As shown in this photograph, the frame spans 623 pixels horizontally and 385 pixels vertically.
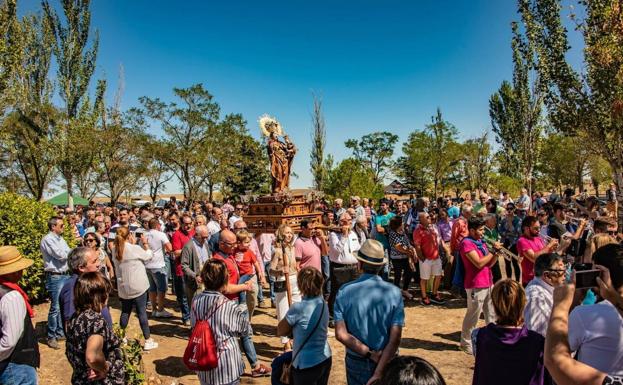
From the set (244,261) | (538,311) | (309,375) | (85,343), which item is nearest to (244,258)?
(244,261)

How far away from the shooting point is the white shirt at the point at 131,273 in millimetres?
5406

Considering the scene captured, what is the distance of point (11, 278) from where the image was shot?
3.04 meters

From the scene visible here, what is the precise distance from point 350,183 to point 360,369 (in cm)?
2432

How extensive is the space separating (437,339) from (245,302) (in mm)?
2952

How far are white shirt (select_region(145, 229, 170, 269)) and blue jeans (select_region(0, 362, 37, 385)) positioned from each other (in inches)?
159

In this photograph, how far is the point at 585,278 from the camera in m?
1.85

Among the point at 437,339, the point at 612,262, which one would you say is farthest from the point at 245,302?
the point at 612,262

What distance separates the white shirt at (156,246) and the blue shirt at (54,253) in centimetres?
132

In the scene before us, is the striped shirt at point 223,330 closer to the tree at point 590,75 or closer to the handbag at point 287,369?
the handbag at point 287,369

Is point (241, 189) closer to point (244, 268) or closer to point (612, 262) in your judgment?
point (244, 268)

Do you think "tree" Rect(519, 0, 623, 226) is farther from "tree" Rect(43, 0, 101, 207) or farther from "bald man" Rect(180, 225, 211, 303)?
"tree" Rect(43, 0, 101, 207)

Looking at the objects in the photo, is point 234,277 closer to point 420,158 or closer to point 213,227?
point 213,227

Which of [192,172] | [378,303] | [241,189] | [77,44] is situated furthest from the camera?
[241,189]

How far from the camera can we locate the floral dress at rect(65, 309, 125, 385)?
2729 millimetres
